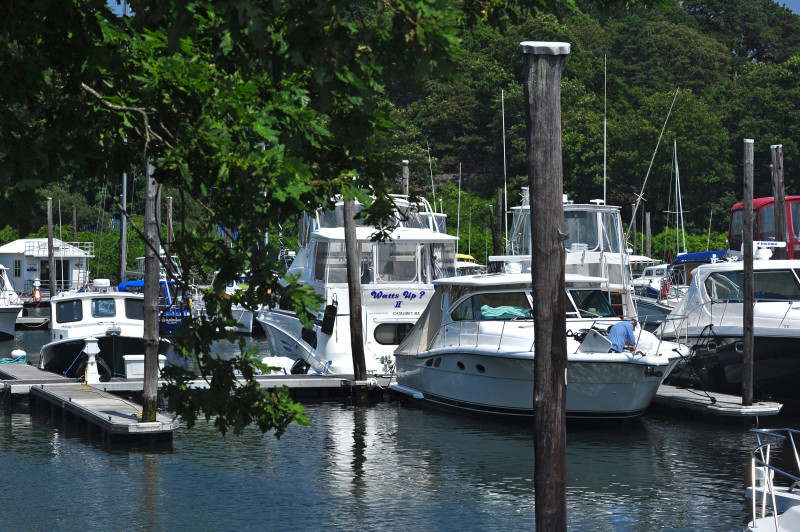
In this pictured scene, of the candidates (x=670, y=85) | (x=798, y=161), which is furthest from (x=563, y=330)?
(x=670, y=85)

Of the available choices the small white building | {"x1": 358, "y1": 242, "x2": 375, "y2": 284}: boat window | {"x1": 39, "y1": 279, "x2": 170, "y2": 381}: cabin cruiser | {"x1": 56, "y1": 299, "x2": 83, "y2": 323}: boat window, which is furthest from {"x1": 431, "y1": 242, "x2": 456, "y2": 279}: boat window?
the small white building

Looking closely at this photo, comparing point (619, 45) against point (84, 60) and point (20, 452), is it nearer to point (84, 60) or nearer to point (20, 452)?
point (20, 452)

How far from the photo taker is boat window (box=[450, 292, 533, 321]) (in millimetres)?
20391

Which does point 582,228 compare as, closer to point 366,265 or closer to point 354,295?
point 366,265

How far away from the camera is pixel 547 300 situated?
844 cm

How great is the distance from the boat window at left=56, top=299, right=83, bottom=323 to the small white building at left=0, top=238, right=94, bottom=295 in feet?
121

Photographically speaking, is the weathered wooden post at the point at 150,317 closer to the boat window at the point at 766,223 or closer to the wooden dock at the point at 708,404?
the wooden dock at the point at 708,404

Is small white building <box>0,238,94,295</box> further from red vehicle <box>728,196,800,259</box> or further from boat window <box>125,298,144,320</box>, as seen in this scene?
red vehicle <box>728,196,800,259</box>

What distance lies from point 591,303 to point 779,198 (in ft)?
24.3

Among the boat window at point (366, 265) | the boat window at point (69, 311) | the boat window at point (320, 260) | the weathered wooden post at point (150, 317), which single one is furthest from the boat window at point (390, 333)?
the weathered wooden post at point (150, 317)

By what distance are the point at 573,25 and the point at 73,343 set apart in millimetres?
72135

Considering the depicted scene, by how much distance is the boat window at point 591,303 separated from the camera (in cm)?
2064

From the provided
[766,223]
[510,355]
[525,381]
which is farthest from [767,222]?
[510,355]

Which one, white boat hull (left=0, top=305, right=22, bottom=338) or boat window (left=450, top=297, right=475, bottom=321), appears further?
white boat hull (left=0, top=305, right=22, bottom=338)
